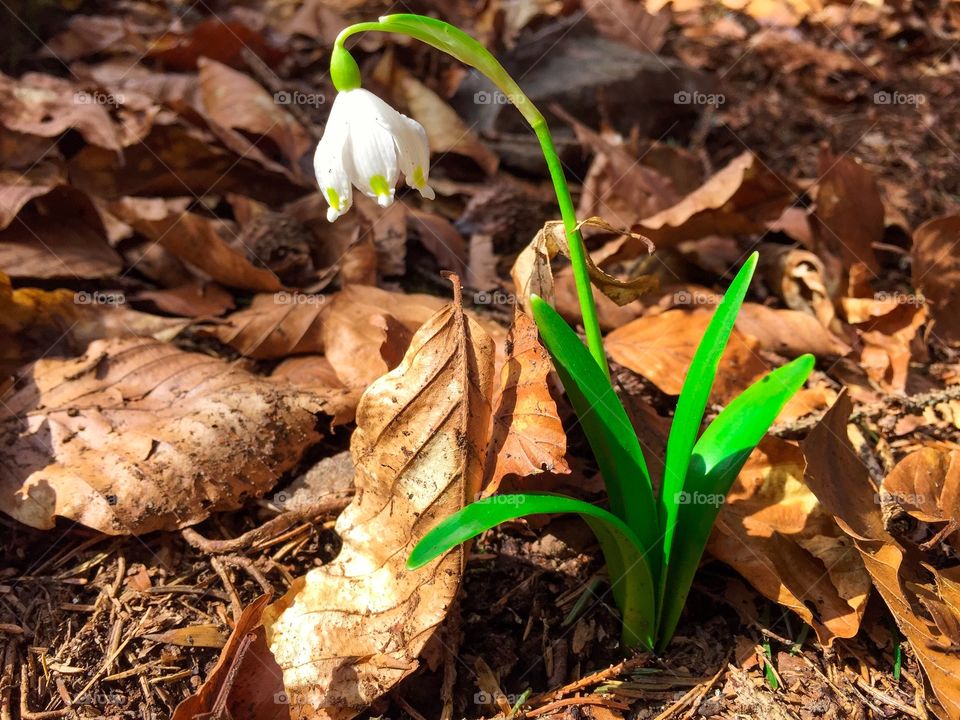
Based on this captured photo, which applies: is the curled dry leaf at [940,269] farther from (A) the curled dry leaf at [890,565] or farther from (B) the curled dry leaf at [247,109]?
(B) the curled dry leaf at [247,109]

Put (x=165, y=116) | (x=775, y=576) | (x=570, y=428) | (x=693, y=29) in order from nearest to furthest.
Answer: (x=775, y=576) → (x=570, y=428) → (x=165, y=116) → (x=693, y=29)

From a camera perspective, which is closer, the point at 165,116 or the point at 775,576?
the point at 775,576

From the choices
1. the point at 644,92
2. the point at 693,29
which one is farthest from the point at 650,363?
the point at 693,29

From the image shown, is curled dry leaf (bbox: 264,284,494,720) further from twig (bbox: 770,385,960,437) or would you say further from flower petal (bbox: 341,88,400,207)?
twig (bbox: 770,385,960,437)

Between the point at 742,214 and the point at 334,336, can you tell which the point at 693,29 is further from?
the point at 334,336

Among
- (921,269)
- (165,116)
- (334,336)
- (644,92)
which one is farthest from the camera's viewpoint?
(644,92)

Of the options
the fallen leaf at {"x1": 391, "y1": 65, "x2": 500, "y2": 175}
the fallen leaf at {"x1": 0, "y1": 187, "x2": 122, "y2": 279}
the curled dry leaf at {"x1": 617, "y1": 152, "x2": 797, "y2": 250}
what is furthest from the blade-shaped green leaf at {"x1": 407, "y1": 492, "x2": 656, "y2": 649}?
the fallen leaf at {"x1": 391, "y1": 65, "x2": 500, "y2": 175}
